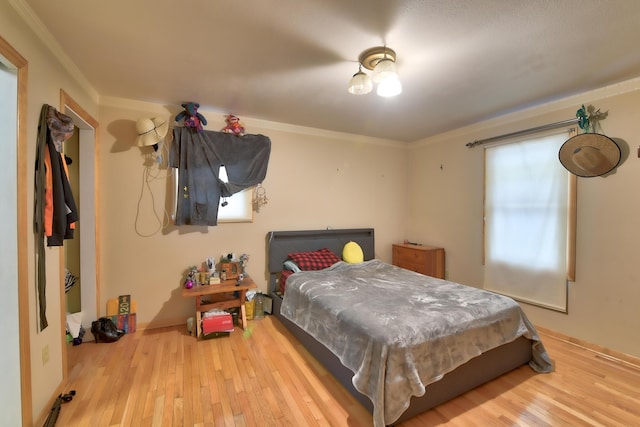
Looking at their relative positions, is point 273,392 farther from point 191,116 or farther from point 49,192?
point 191,116

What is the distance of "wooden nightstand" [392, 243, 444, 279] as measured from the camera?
393cm

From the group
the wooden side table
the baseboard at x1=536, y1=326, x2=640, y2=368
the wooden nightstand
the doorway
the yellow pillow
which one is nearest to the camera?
the baseboard at x1=536, y1=326, x2=640, y2=368

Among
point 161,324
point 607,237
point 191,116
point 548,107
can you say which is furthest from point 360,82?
point 161,324

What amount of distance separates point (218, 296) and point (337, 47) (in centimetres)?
288

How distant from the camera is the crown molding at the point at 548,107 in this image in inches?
96.4

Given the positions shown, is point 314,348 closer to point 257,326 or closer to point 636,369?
point 257,326

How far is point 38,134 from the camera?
1.69 meters

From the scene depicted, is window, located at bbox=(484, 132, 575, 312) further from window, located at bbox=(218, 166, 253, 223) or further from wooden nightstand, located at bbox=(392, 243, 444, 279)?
window, located at bbox=(218, 166, 253, 223)

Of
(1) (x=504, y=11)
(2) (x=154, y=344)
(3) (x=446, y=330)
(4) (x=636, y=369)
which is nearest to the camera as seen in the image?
(1) (x=504, y=11)

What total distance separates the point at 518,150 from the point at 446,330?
2.47 m

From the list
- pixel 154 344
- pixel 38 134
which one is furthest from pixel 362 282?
pixel 38 134

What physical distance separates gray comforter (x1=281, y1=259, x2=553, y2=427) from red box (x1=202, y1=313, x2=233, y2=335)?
0.64 m

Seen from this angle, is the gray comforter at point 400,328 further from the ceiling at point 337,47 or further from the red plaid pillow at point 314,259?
the ceiling at point 337,47

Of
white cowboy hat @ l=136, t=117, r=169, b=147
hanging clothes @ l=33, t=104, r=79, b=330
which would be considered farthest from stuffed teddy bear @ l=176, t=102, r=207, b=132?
hanging clothes @ l=33, t=104, r=79, b=330
